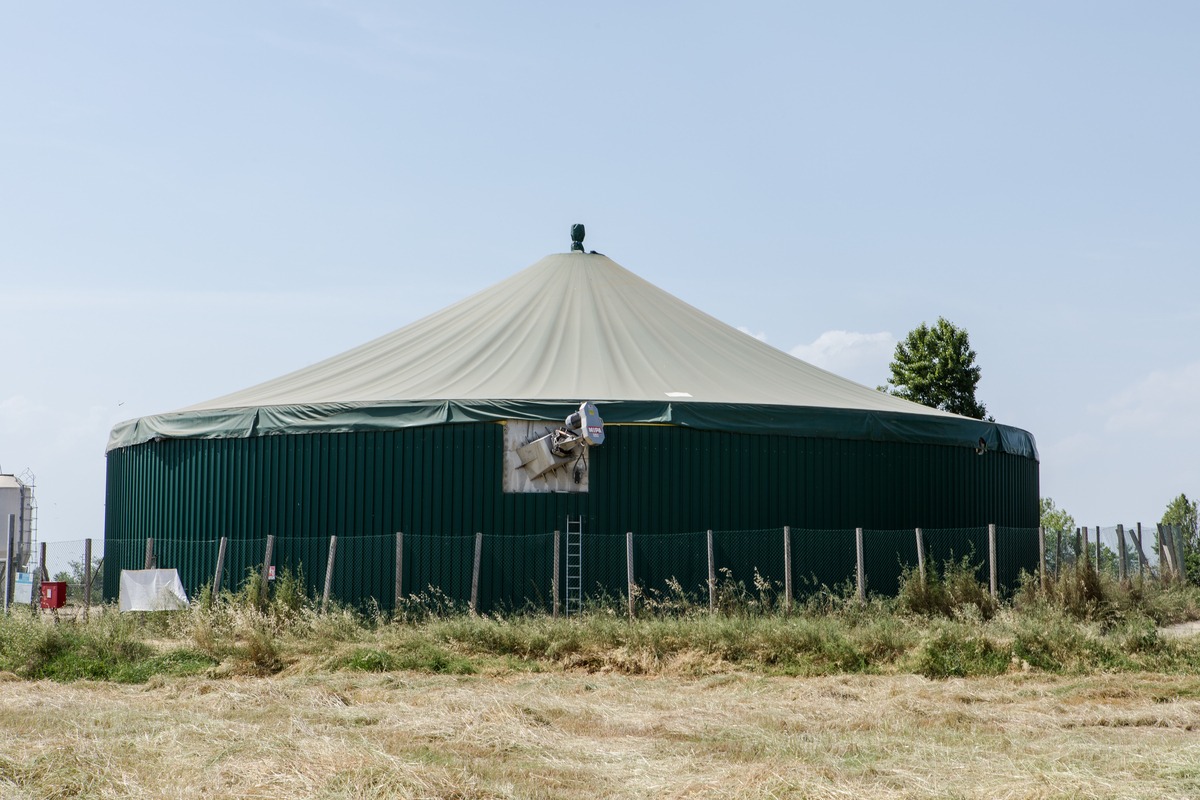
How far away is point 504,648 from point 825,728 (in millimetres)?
5623

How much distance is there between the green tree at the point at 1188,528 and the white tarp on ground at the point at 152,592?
19290 millimetres

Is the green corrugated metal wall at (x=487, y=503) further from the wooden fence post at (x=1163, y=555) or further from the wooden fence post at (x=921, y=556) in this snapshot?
the wooden fence post at (x=1163, y=555)

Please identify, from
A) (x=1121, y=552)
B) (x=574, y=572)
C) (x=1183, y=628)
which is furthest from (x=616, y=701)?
(x=1121, y=552)

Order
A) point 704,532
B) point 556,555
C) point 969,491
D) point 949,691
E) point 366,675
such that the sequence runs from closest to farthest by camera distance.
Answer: point 949,691 < point 366,675 < point 556,555 < point 704,532 < point 969,491

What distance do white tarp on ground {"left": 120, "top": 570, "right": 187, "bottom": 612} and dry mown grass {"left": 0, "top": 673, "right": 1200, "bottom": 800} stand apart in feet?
12.7

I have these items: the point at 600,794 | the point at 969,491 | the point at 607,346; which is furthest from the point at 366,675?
the point at 969,491

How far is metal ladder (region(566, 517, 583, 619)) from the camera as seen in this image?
1773 cm

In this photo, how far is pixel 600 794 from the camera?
8.38 m

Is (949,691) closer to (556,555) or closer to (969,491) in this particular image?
(556,555)

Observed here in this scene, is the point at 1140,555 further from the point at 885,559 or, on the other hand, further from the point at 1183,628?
the point at 885,559

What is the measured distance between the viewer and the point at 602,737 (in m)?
10.4

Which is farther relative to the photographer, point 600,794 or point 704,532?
point 704,532

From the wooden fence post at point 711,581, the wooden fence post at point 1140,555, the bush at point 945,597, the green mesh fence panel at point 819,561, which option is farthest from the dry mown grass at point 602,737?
the wooden fence post at point 1140,555

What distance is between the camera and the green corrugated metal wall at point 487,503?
18.0 m
